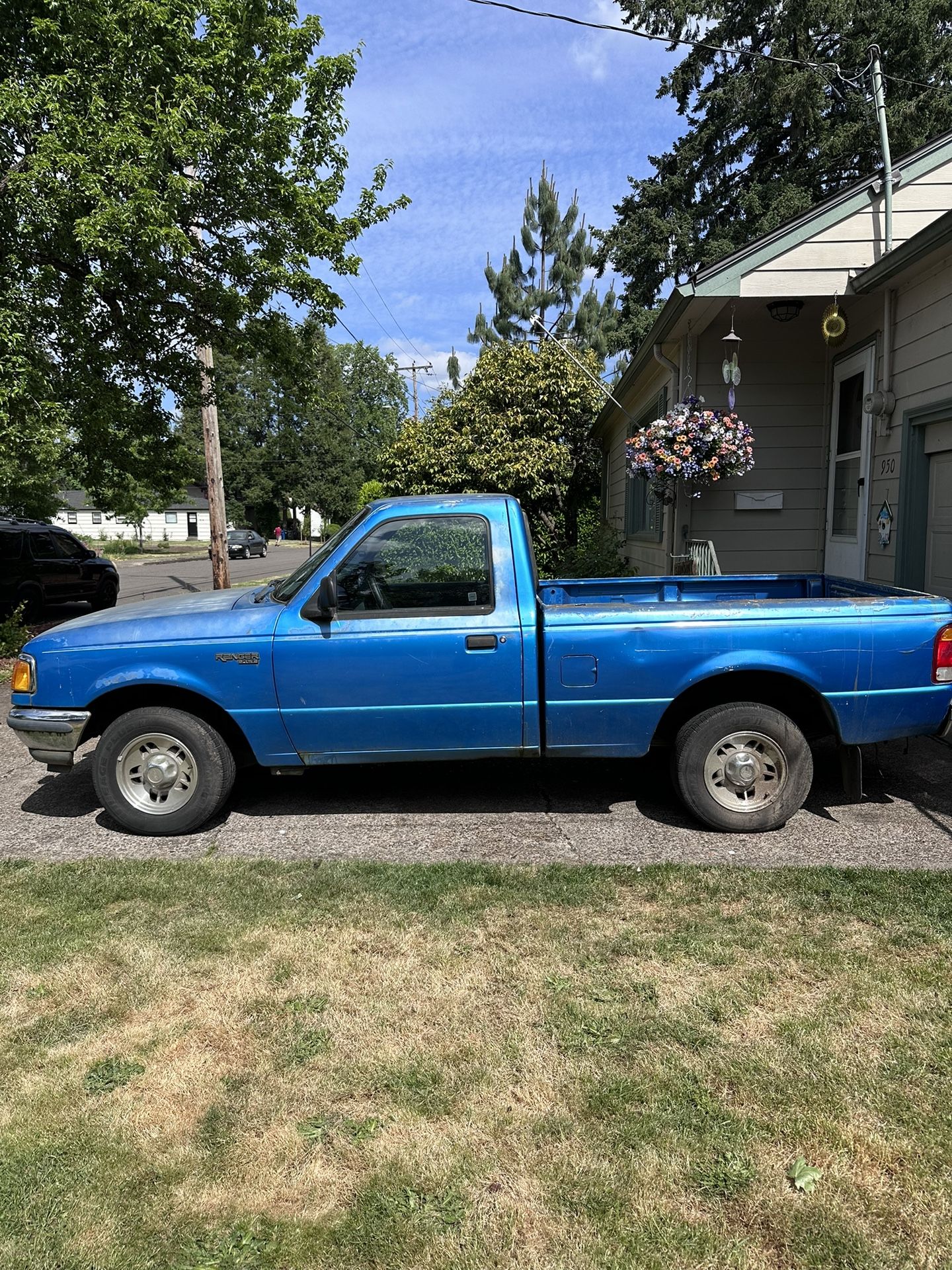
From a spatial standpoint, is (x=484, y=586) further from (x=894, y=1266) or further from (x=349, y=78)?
(x=349, y=78)

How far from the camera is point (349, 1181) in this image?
2.23 m

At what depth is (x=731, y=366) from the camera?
26.7 feet

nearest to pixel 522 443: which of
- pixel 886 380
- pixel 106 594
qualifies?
pixel 106 594

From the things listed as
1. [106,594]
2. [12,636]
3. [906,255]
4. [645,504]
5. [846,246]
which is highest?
[846,246]

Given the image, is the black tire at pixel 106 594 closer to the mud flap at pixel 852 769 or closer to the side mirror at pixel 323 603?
the side mirror at pixel 323 603

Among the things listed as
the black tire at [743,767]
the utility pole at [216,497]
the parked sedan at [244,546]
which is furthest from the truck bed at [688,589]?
the parked sedan at [244,546]

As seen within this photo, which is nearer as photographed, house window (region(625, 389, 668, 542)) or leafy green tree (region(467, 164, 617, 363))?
house window (region(625, 389, 668, 542))

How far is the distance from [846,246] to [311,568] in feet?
19.7

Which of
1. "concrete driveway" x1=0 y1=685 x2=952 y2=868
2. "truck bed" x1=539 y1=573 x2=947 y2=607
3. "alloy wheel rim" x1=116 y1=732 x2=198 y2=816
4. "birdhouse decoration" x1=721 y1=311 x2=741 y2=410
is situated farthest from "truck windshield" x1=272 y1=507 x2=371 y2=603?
"birdhouse decoration" x1=721 y1=311 x2=741 y2=410

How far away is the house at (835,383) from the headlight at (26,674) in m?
6.11

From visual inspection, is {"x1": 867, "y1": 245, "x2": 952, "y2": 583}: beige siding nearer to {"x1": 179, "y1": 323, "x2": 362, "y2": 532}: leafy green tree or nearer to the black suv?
the black suv

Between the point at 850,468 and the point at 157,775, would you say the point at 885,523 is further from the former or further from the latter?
the point at 157,775

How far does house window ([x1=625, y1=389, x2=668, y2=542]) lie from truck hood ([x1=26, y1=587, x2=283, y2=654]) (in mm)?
5986

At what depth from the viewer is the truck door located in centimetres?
440
